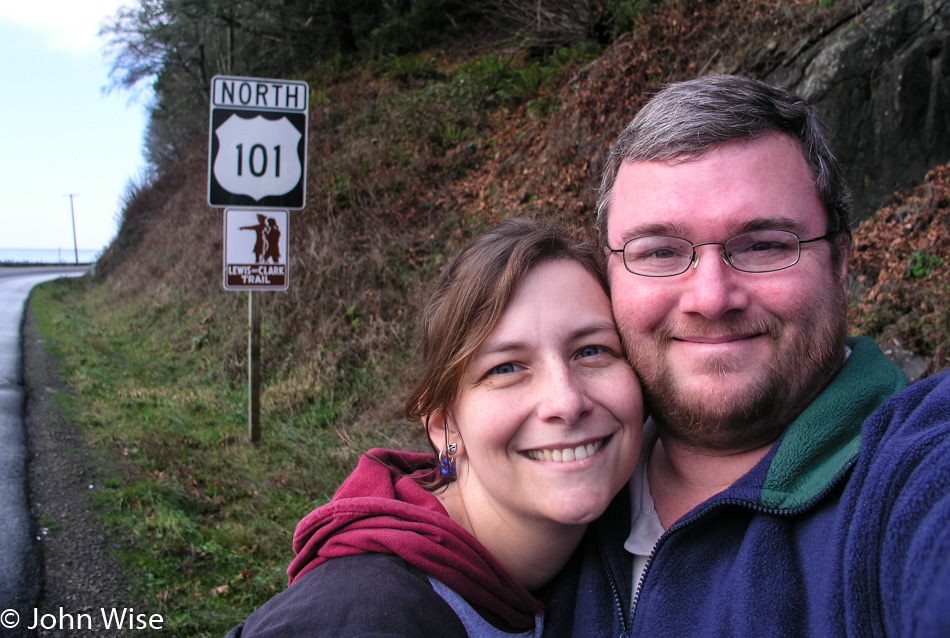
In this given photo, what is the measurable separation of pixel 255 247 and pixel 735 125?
5.35 metres

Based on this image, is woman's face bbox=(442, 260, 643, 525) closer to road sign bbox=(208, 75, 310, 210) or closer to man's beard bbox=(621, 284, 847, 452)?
man's beard bbox=(621, 284, 847, 452)

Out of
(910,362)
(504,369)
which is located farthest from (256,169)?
(910,362)

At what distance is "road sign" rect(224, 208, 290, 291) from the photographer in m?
6.18

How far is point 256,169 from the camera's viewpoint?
6.12 m

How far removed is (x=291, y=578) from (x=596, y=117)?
853 centimetres

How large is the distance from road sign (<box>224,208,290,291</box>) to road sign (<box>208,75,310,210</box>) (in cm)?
11

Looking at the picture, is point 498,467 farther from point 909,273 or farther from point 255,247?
point 255,247

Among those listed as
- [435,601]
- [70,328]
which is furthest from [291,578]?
[70,328]

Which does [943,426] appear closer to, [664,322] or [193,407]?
[664,322]

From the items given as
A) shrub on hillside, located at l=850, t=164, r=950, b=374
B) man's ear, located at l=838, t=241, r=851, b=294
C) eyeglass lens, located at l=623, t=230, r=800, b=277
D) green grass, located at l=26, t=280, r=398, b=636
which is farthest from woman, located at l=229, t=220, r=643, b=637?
shrub on hillside, located at l=850, t=164, r=950, b=374

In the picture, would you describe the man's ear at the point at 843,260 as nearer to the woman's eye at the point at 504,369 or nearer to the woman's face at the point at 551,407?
the woman's face at the point at 551,407

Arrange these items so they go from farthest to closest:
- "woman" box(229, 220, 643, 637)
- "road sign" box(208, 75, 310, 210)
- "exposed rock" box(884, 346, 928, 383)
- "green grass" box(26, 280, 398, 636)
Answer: "road sign" box(208, 75, 310, 210), "exposed rock" box(884, 346, 928, 383), "green grass" box(26, 280, 398, 636), "woman" box(229, 220, 643, 637)

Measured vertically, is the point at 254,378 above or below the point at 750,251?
below

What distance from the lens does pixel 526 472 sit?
1736 mm
